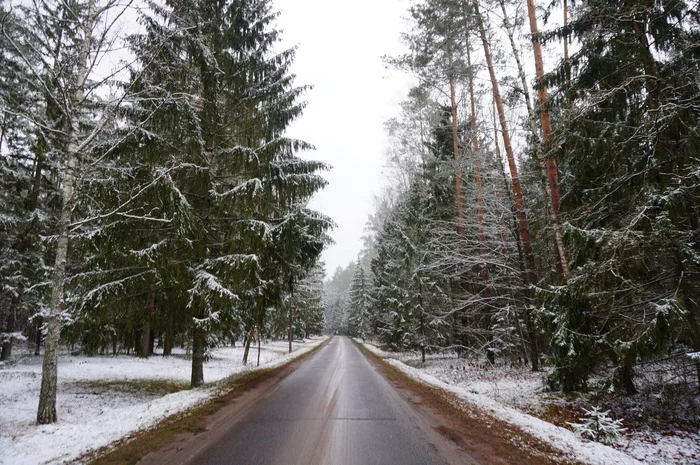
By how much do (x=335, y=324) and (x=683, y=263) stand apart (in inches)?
3354

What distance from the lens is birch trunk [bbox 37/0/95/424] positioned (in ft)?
20.2

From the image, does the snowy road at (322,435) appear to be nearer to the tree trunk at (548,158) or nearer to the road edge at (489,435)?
the road edge at (489,435)

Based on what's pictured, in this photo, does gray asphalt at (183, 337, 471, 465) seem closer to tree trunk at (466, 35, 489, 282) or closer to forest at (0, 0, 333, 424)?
forest at (0, 0, 333, 424)

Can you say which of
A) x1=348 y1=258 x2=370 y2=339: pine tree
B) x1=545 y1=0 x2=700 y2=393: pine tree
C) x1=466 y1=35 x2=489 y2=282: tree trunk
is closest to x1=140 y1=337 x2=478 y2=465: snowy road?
x1=545 y1=0 x2=700 y2=393: pine tree

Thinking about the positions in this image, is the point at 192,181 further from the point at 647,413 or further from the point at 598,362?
the point at 647,413

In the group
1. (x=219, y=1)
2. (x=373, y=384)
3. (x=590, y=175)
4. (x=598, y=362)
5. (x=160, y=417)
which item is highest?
(x=219, y=1)

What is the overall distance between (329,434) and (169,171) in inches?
258

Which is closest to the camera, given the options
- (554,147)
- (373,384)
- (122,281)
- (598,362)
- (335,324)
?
(598,362)

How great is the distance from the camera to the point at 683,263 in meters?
5.19

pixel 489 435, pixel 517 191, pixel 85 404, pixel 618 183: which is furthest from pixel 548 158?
pixel 85 404

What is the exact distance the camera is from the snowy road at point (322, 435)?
166 inches

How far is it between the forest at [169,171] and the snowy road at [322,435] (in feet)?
9.31

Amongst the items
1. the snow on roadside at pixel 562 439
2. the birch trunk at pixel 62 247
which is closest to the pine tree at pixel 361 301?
the snow on roadside at pixel 562 439

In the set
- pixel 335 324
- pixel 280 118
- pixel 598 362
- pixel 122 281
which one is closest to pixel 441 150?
pixel 280 118
